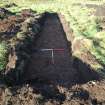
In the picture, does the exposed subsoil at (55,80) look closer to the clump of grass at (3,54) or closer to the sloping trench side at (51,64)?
the sloping trench side at (51,64)

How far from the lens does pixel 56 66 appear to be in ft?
55.1

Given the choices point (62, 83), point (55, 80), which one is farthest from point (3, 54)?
point (62, 83)

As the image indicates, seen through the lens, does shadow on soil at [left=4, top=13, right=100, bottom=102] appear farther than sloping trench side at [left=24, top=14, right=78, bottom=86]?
No

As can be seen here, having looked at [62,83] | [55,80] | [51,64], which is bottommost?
[51,64]

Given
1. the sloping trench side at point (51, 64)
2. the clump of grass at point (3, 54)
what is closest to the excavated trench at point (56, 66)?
the sloping trench side at point (51, 64)

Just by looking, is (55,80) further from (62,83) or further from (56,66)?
(56,66)

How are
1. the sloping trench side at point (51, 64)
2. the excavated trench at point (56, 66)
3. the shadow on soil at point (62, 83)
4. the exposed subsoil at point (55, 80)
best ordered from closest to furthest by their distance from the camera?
the exposed subsoil at point (55, 80)
the shadow on soil at point (62, 83)
the excavated trench at point (56, 66)
the sloping trench side at point (51, 64)

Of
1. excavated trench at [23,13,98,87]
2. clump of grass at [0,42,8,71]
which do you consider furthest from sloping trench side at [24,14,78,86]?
clump of grass at [0,42,8,71]

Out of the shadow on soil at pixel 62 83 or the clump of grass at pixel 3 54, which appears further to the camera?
the clump of grass at pixel 3 54

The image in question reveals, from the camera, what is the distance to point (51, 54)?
18.9 meters

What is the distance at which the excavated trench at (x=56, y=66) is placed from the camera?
14.8 m

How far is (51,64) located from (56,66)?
0.41 meters

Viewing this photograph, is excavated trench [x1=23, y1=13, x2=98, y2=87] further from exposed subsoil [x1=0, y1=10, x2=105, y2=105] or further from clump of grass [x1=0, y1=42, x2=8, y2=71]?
clump of grass [x1=0, y1=42, x2=8, y2=71]

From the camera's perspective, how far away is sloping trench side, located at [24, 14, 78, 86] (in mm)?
15134
